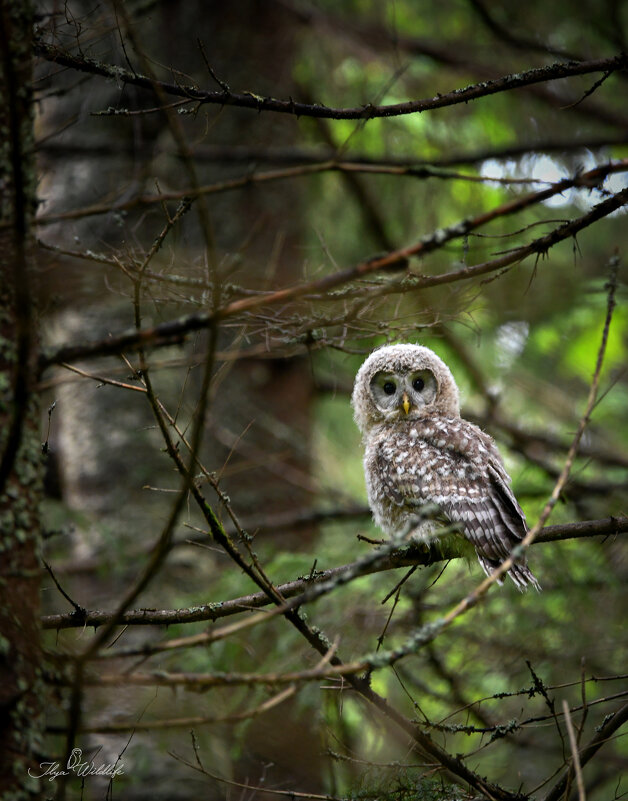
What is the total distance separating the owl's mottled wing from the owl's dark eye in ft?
1.29

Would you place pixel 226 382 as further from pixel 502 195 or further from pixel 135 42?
pixel 135 42

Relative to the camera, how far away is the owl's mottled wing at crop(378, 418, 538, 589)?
348 centimetres

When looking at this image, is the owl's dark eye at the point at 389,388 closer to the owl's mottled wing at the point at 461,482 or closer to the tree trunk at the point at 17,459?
the owl's mottled wing at the point at 461,482

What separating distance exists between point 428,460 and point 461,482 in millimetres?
212

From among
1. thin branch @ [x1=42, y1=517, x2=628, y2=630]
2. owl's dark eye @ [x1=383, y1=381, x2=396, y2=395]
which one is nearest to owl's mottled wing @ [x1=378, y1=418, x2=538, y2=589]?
owl's dark eye @ [x1=383, y1=381, x2=396, y2=395]

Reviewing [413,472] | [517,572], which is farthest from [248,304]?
[413,472]

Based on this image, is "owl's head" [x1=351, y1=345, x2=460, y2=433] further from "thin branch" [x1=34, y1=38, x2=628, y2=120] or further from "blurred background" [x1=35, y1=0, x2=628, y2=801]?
"thin branch" [x1=34, y1=38, x2=628, y2=120]

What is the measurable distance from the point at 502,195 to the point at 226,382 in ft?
10.3

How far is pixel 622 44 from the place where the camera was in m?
4.54

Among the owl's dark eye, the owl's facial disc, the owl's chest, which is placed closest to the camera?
the owl's chest

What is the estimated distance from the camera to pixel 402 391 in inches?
177

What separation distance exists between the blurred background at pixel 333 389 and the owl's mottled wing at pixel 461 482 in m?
0.18

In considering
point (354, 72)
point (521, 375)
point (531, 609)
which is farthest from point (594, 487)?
point (354, 72)

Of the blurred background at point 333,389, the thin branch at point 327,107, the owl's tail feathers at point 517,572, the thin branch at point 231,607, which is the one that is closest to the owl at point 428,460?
the owl's tail feathers at point 517,572
